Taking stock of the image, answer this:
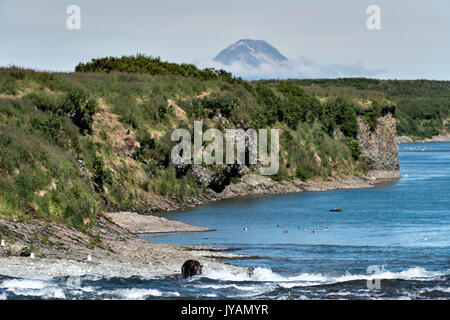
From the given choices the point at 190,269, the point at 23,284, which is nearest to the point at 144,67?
the point at 190,269

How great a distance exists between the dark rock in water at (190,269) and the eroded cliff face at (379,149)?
72652 millimetres

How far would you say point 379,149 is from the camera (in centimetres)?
11244

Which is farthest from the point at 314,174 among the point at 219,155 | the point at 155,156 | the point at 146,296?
the point at 146,296

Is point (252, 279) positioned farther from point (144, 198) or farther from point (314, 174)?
point (314, 174)

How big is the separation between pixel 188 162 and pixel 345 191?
20339 mm

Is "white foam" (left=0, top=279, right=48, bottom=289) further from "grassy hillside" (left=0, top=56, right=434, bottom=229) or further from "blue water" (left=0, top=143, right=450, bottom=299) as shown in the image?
"grassy hillside" (left=0, top=56, right=434, bottom=229)

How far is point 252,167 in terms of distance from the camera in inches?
3620

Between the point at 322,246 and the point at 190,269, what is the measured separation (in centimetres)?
1643

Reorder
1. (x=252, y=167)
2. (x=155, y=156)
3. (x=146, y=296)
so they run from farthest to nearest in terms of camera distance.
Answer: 1. (x=252, y=167)
2. (x=155, y=156)
3. (x=146, y=296)

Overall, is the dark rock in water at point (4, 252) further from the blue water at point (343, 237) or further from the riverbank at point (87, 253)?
the blue water at point (343, 237)

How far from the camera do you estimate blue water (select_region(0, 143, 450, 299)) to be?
36625 mm
